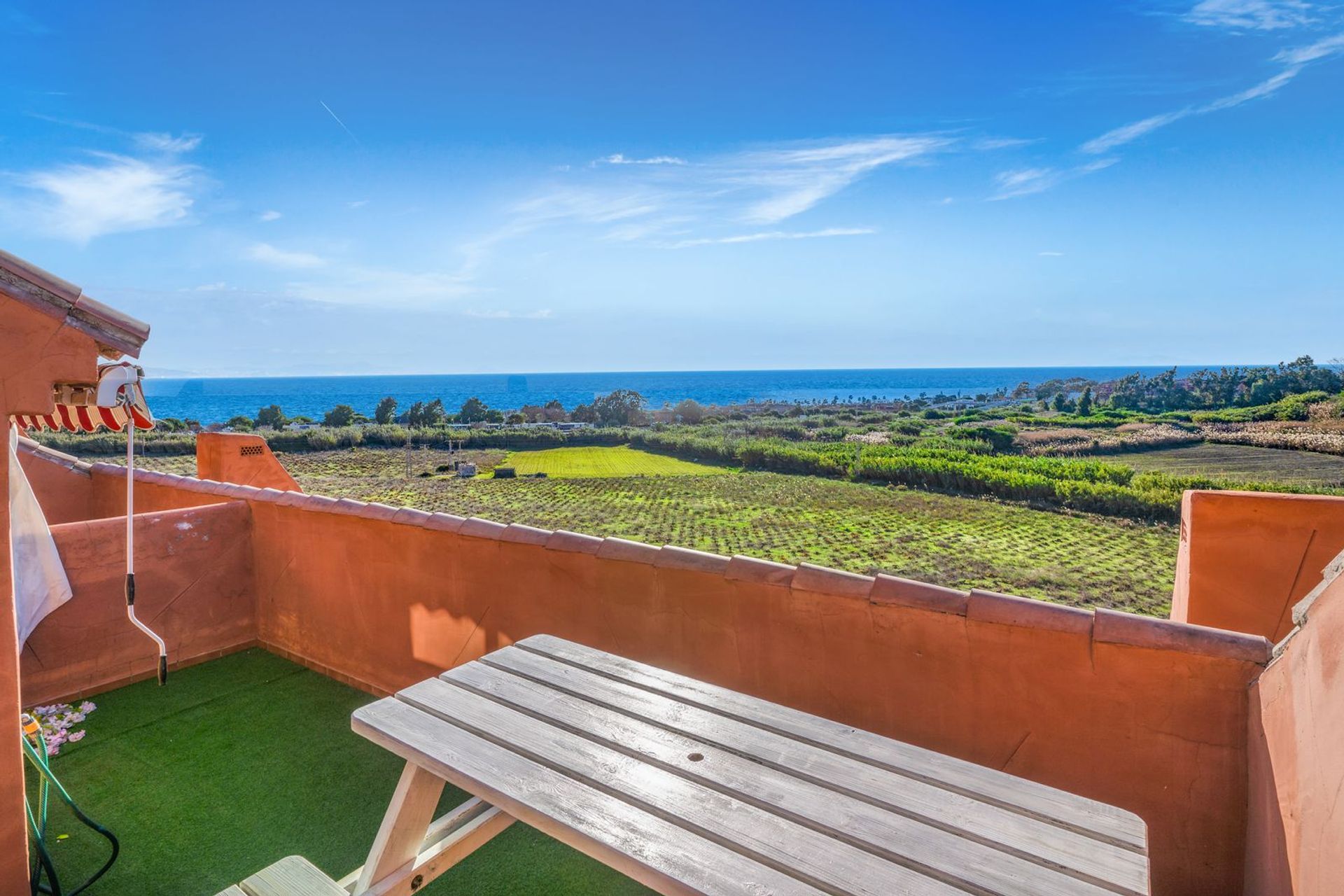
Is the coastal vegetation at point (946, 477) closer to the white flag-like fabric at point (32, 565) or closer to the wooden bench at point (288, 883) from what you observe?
the white flag-like fabric at point (32, 565)

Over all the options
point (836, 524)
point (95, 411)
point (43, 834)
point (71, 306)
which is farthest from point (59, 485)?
point (836, 524)

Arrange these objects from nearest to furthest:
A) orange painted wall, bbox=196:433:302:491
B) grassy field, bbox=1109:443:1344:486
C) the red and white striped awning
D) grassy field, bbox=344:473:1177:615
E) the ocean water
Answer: the red and white striped awning → orange painted wall, bbox=196:433:302:491 → grassy field, bbox=1109:443:1344:486 → grassy field, bbox=344:473:1177:615 → the ocean water

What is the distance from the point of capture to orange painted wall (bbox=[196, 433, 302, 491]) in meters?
7.92

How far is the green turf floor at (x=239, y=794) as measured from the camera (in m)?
2.62

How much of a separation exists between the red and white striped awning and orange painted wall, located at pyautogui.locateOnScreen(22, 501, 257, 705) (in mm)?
678

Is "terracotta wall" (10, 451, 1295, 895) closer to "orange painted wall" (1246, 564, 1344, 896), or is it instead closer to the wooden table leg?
"orange painted wall" (1246, 564, 1344, 896)

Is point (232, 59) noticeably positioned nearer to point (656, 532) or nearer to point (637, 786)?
point (656, 532)

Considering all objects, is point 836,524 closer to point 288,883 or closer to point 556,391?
point 288,883

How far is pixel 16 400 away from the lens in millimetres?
2139

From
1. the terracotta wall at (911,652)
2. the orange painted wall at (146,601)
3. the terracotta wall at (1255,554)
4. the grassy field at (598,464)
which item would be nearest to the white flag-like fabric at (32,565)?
the orange painted wall at (146,601)

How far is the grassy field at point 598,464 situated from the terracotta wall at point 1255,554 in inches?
759

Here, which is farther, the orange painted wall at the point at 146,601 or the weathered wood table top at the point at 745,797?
the orange painted wall at the point at 146,601

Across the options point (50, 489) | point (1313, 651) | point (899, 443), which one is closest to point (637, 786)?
point (1313, 651)

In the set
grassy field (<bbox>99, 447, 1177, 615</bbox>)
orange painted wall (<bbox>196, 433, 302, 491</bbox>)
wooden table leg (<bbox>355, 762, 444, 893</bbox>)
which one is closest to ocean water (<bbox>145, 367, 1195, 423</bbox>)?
grassy field (<bbox>99, 447, 1177, 615</bbox>)
